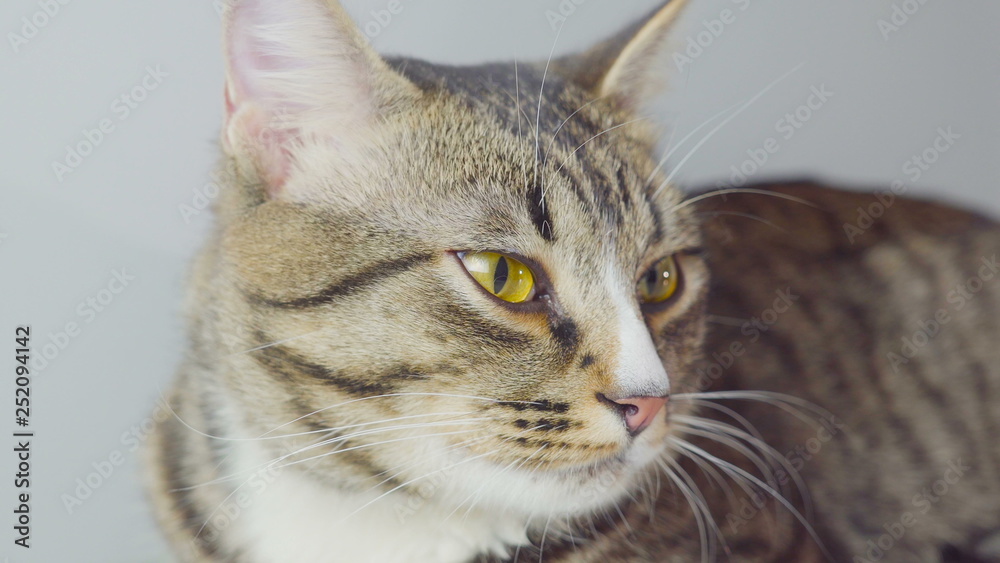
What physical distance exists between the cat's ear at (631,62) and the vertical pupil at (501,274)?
1.17ft

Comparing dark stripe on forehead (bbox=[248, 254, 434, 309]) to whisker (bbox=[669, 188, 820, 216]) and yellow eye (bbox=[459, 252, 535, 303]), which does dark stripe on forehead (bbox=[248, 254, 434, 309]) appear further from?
whisker (bbox=[669, 188, 820, 216])

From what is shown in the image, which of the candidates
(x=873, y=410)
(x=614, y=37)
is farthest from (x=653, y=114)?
(x=873, y=410)

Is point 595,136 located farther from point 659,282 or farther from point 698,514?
point 698,514

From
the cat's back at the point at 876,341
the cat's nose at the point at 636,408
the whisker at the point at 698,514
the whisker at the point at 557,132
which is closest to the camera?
the cat's nose at the point at 636,408

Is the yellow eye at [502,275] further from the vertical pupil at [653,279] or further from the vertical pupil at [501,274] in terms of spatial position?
the vertical pupil at [653,279]

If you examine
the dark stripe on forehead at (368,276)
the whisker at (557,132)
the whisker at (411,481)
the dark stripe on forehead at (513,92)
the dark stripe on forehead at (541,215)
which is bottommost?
the whisker at (411,481)

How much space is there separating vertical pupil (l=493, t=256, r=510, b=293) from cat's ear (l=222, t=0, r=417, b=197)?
23cm

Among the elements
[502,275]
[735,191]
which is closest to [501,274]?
[502,275]

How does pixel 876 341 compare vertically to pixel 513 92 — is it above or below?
below

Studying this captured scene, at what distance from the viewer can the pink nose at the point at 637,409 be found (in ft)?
2.90

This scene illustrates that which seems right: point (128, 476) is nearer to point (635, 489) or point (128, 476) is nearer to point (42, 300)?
point (42, 300)

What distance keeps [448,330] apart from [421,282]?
0.06 metres

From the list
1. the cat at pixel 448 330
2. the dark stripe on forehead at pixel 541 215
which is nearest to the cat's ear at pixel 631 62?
the cat at pixel 448 330

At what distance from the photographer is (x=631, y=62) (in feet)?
3.85
